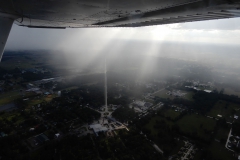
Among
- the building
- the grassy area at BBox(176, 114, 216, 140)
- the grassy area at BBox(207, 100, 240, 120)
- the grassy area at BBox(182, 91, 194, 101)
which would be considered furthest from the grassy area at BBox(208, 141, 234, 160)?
the grassy area at BBox(182, 91, 194, 101)

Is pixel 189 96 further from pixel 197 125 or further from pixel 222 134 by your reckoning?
pixel 222 134

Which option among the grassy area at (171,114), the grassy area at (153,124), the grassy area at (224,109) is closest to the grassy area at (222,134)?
the grassy area at (224,109)

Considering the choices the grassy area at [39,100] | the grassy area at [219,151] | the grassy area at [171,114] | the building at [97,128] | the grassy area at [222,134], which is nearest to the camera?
the grassy area at [219,151]

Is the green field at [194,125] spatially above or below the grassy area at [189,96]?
above

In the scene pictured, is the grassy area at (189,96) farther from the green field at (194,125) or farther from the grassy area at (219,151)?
the grassy area at (219,151)

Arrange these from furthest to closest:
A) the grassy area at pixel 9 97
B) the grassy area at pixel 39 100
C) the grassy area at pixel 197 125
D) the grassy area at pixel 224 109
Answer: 1. the grassy area at pixel 9 97
2. the grassy area at pixel 39 100
3. the grassy area at pixel 224 109
4. the grassy area at pixel 197 125

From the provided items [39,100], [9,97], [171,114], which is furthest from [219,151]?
[9,97]
